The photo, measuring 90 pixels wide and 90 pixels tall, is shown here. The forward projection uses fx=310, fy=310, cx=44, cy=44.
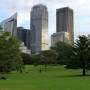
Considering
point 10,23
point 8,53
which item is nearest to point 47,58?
point 10,23

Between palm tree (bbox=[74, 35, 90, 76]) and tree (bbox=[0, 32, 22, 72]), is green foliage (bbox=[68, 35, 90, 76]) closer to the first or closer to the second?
palm tree (bbox=[74, 35, 90, 76])

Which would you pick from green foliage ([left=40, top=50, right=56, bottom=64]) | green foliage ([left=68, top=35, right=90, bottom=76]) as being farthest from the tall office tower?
green foliage ([left=68, top=35, right=90, bottom=76])

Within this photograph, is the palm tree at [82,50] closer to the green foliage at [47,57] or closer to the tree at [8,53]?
the tree at [8,53]

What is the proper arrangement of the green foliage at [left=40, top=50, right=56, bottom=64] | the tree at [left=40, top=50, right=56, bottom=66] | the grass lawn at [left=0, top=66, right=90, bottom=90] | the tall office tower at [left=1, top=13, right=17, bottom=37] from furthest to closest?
the tall office tower at [left=1, top=13, right=17, bottom=37] < the green foliage at [left=40, top=50, right=56, bottom=64] < the tree at [left=40, top=50, right=56, bottom=66] < the grass lawn at [left=0, top=66, right=90, bottom=90]

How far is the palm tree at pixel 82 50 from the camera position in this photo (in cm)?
6544

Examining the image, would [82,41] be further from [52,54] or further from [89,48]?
[52,54]

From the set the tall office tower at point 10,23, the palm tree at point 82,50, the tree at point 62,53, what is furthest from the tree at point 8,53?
the tall office tower at point 10,23

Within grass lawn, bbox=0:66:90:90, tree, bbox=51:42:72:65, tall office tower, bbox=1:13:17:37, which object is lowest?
grass lawn, bbox=0:66:90:90

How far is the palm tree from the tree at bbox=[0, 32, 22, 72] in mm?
16125

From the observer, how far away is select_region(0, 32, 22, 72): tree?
71625mm

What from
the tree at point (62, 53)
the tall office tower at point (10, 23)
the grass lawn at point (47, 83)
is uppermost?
the tall office tower at point (10, 23)

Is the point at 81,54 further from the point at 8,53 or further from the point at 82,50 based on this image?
the point at 8,53

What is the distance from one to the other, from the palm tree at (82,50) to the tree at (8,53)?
16125 millimetres

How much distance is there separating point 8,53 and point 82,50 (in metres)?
18.1
